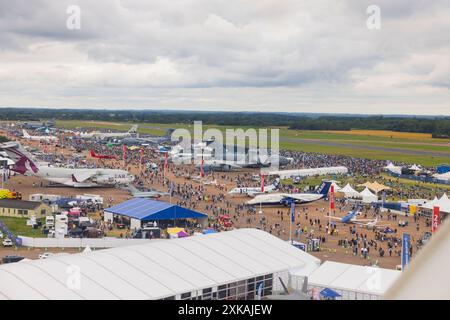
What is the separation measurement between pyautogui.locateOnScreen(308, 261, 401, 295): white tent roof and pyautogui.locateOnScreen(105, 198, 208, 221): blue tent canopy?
22.2 meters

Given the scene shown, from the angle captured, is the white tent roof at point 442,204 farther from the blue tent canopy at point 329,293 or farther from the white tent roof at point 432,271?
the white tent roof at point 432,271

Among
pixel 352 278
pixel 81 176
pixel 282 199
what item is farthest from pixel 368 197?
pixel 352 278

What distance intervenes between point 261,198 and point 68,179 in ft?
89.5

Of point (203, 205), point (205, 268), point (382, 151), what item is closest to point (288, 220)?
point (203, 205)

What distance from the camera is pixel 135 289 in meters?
23.5

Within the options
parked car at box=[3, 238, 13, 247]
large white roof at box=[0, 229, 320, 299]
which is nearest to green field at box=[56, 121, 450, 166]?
parked car at box=[3, 238, 13, 247]

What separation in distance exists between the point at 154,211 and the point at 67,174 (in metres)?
30.0

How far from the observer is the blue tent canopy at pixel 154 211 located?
50.4 m

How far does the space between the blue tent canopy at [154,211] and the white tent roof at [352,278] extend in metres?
22.2

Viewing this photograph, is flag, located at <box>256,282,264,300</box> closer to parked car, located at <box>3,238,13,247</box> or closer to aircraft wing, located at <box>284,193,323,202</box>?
parked car, located at <box>3,238,13,247</box>

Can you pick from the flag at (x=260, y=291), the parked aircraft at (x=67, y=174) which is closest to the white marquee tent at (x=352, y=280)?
the flag at (x=260, y=291)
